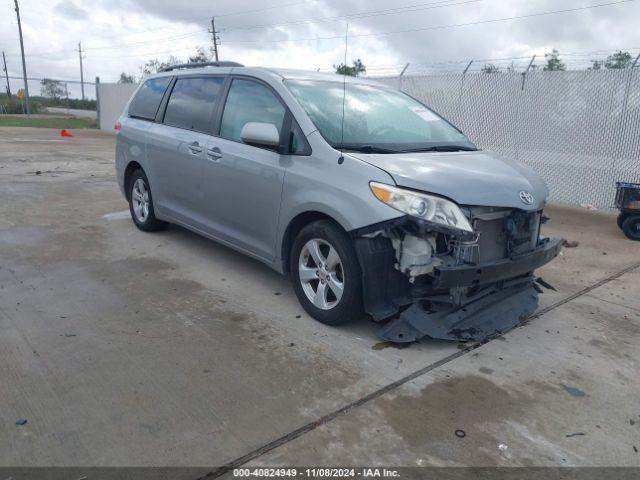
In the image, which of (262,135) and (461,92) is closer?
(262,135)

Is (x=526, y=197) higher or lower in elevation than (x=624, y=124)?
lower

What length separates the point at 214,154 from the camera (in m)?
4.91

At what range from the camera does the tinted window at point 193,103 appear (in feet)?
17.0

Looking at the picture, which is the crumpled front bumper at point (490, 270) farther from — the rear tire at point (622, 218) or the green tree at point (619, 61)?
the green tree at point (619, 61)

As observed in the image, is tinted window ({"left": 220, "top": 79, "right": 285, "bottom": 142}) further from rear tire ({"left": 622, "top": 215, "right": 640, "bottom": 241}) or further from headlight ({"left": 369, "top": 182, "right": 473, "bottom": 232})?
rear tire ({"left": 622, "top": 215, "right": 640, "bottom": 241})

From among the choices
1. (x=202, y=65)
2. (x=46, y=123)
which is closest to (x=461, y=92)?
(x=202, y=65)

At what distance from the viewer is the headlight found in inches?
139

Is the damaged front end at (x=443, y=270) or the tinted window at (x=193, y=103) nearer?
the damaged front end at (x=443, y=270)

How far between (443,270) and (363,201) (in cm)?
70

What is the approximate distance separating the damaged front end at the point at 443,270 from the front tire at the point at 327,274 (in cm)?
12

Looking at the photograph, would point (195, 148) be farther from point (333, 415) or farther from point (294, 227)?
point (333, 415)

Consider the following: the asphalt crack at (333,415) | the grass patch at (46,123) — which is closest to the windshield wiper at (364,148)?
the asphalt crack at (333,415)

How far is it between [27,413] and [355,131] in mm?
2919

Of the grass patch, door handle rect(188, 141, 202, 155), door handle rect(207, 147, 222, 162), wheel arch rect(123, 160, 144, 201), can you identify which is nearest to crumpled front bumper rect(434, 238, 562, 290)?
door handle rect(207, 147, 222, 162)
